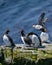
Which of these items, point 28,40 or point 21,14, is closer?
point 28,40

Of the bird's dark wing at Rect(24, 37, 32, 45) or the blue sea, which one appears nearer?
the bird's dark wing at Rect(24, 37, 32, 45)

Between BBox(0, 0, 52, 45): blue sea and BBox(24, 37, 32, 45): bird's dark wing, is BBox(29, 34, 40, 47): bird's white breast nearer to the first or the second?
BBox(24, 37, 32, 45): bird's dark wing

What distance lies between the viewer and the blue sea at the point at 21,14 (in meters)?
28.8

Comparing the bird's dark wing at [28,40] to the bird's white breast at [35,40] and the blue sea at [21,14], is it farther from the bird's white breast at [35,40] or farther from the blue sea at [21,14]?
the blue sea at [21,14]

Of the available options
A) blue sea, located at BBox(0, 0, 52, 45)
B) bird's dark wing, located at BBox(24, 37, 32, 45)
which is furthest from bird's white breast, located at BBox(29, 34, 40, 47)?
blue sea, located at BBox(0, 0, 52, 45)

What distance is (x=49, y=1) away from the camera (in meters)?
35.2

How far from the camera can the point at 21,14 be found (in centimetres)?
3309

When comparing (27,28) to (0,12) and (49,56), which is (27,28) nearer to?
(0,12)

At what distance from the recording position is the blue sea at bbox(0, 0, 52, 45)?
28812 millimetres

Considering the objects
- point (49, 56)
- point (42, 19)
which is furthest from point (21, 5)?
point (49, 56)

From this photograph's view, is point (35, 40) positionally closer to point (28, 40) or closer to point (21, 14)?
point (28, 40)

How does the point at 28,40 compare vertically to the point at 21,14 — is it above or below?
below

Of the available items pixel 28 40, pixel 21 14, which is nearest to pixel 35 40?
pixel 28 40

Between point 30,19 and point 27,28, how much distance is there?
6.74ft
